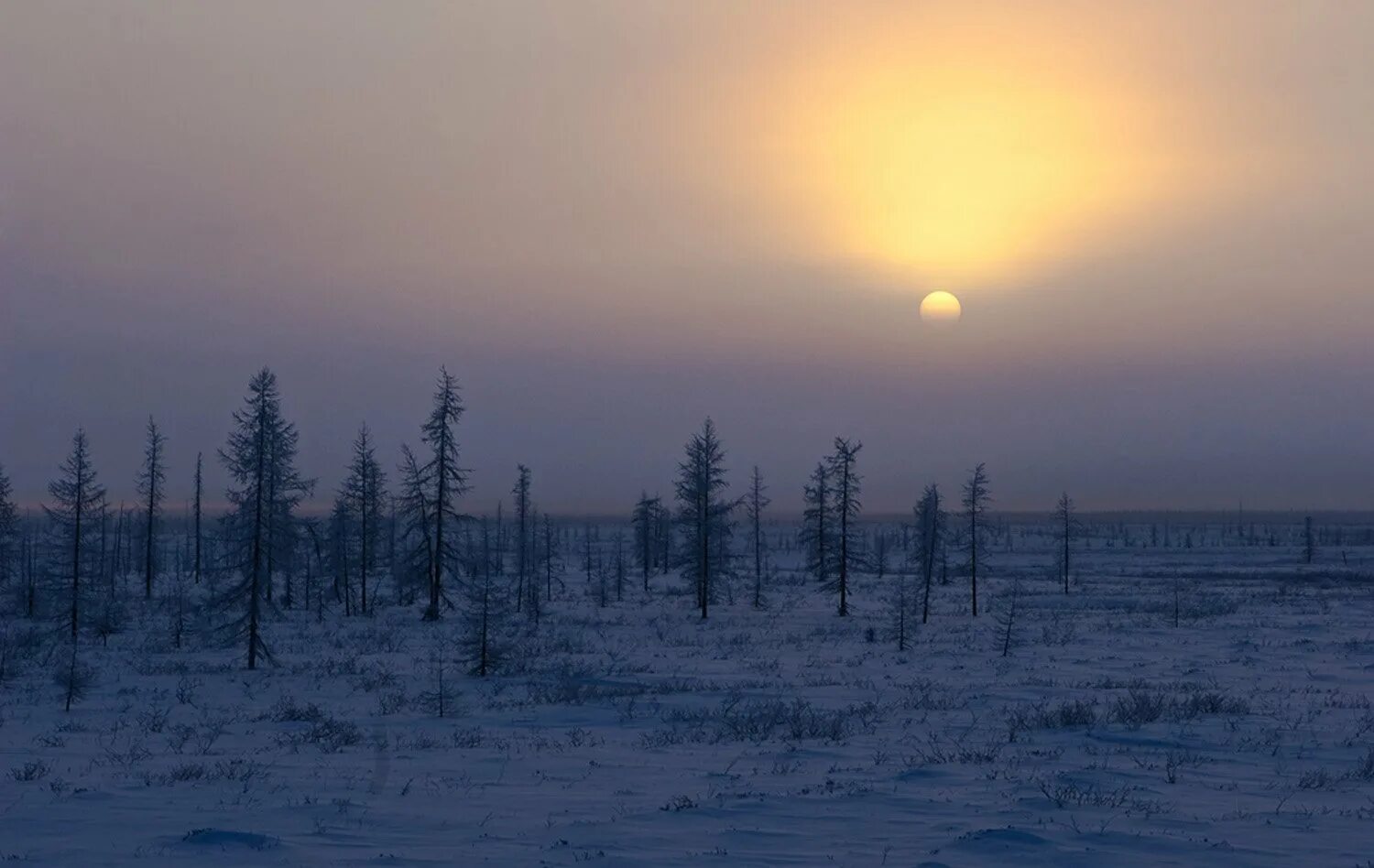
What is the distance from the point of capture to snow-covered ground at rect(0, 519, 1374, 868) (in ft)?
30.8

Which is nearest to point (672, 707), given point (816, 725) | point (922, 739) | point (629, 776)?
point (816, 725)

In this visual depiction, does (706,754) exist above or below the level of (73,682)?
above

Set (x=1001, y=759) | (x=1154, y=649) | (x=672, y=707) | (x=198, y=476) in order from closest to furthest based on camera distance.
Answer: (x=1001, y=759), (x=672, y=707), (x=1154, y=649), (x=198, y=476)

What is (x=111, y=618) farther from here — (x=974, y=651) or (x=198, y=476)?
(x=974, y=651)

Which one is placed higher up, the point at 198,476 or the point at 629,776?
the point at 198,476

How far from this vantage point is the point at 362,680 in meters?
26.2

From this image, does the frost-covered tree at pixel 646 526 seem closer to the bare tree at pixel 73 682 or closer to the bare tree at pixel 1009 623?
the bare tree at pixel 1009 623

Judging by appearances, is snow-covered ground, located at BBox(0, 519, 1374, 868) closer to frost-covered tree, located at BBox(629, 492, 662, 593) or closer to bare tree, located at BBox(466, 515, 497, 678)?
bare tree, located at BBox(466, 515, 497, 678)

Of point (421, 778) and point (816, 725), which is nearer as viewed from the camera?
point (421, 778)

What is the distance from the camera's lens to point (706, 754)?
49.8 ft

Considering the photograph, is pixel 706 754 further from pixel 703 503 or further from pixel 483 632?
pixel 703 503

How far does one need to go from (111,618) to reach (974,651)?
113 ft

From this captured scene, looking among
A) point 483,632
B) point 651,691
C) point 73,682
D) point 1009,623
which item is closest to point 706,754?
point 651,691

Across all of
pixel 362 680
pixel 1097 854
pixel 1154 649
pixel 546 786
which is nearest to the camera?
pixel 1097 854
